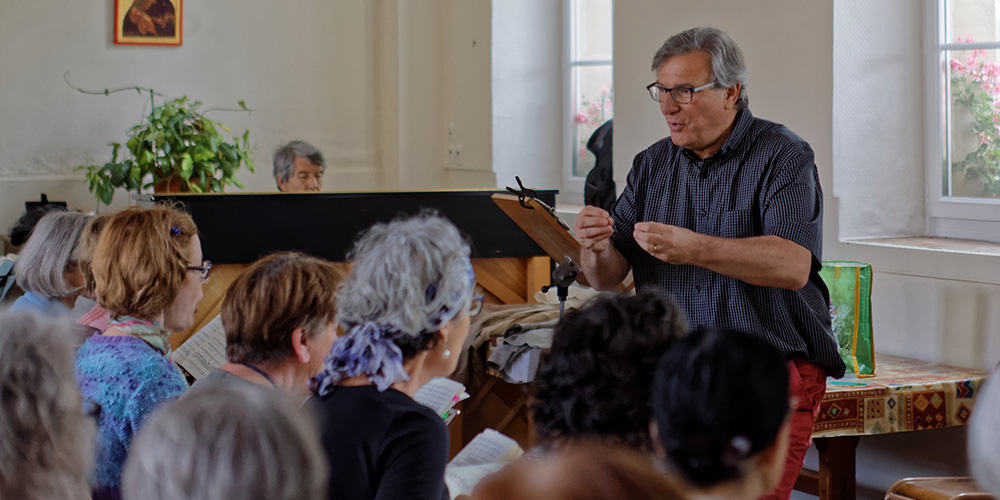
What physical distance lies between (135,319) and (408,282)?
78cm

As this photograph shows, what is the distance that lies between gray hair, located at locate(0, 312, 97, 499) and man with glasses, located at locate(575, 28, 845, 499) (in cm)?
126

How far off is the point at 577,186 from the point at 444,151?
0.94m

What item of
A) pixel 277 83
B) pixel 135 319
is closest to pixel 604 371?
pixel 135 319

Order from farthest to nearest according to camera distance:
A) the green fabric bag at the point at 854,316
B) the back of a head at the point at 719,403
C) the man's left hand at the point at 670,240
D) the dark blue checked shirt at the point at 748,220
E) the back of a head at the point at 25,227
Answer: the back of a head at the point at 25,227 → the green fabric bag at the point at 854,316 → the dark blue checked shirt at the point at 748,220 → the man's left hand at the point at 670,240 → the back of a head at the point at 719,403

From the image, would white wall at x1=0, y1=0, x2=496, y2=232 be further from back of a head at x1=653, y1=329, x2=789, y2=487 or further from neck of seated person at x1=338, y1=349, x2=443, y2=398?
back of a head at x1=653, y1=329, x2=789, y2=487

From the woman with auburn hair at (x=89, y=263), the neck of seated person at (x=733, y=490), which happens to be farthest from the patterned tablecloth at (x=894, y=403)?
the woman with auburn hair at (x=89, y=263)

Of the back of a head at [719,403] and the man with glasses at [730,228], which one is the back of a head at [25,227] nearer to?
the man with glasses at [730,228]

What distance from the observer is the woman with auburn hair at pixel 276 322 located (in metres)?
2.04

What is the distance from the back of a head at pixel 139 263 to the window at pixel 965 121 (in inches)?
104

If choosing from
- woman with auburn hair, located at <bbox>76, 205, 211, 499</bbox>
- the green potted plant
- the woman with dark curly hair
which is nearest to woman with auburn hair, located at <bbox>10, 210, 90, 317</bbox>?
woman with auburn hair, located at <bbox>76, 205, 211, 499</bbox>

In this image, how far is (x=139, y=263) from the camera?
2289 millimetres

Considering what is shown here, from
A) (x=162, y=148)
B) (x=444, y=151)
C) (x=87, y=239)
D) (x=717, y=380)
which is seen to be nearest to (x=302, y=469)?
(x=717, y=380)

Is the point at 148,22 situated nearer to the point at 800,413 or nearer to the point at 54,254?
the point at 54,254

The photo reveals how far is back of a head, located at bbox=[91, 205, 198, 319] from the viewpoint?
2254mm
